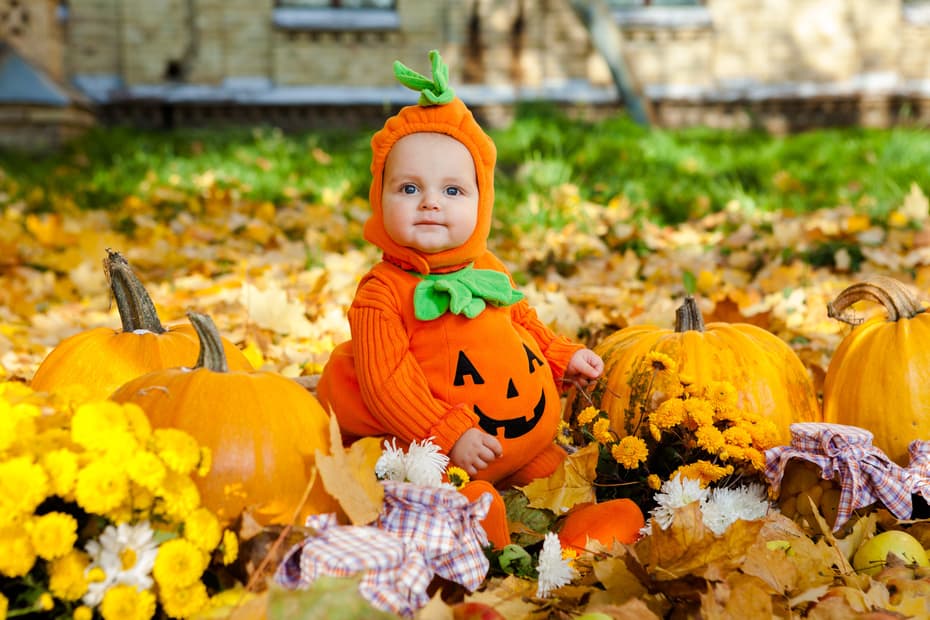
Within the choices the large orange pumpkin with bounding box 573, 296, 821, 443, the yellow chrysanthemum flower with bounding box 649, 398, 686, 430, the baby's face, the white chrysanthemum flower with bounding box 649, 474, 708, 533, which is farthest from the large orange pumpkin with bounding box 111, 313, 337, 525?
the large orange pumpkin with bounding box 573, 296, 821, 443

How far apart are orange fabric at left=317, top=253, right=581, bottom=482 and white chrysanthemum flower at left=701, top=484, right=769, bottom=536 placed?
0.41 m

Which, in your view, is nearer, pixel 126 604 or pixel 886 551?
pixel 126 604

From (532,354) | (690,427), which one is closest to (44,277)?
(532,354)

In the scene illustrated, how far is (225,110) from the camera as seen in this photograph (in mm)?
11898

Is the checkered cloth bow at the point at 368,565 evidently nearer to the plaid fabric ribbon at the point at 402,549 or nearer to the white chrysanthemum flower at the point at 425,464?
the plaid fabric ribbon at the point at 402,549

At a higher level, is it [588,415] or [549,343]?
[549,343]

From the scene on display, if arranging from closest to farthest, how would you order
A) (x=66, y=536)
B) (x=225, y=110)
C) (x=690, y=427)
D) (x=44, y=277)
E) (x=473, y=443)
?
(x=66, y=536), (x=473, y=443), (x=690, y=427), (x=44, y=277), (x=225, y=110)

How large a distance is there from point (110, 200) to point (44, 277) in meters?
2.25

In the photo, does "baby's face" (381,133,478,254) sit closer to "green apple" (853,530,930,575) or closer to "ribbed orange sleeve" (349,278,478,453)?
"ribbed orange sleeve" (349,278,478,453)

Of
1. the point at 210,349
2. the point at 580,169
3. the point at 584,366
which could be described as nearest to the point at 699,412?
the point at 584,366

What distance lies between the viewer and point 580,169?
6.77m

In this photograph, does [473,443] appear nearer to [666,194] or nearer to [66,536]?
[66,536]

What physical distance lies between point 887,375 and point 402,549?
4.20ft

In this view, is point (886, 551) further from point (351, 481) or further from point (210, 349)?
point (210, 349)
